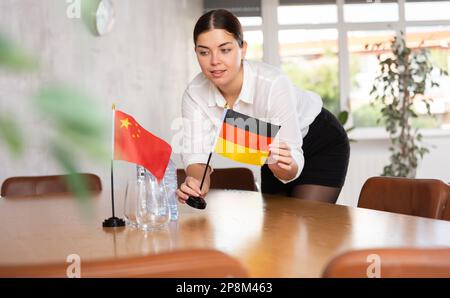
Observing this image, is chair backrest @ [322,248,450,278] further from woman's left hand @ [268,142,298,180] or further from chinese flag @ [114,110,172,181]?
woman's left hand @ [268,142,298,180]

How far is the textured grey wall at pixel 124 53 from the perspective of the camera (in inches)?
147

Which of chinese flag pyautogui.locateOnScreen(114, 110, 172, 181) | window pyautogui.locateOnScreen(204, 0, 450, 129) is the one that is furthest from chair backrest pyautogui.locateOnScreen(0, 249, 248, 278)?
window pyautogui.locateOnScreen(204, 0, 450, 129)

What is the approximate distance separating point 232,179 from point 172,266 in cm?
283

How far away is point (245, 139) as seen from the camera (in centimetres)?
198

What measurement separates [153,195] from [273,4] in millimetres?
6495

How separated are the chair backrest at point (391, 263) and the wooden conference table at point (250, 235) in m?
0.27

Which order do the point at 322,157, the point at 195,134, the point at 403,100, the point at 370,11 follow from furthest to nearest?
the point at 370,11 → the point at 403,100 → the point at 322,157 → the point at 195,134

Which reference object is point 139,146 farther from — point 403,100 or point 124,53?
point 403,100

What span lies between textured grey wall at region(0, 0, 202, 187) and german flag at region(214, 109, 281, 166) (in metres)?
0.91

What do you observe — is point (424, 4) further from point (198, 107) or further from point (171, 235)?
point (171, 235)

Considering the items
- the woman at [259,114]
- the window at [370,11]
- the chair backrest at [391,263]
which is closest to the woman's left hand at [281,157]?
the woman at [259,114]

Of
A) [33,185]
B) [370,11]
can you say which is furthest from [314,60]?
[33,185]

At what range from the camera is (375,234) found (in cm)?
140
